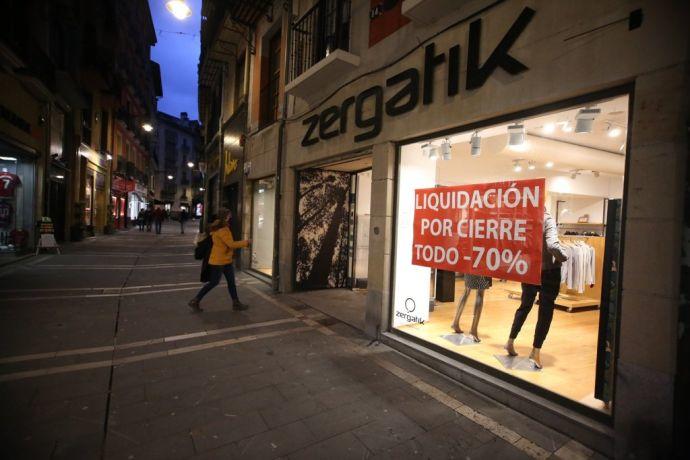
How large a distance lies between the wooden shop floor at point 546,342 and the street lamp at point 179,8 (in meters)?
8.14

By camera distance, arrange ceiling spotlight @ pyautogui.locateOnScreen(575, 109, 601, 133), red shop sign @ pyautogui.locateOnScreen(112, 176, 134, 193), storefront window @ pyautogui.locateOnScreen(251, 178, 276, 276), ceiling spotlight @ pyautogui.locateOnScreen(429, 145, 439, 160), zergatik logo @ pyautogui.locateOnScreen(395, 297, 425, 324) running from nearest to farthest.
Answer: ceiling spotlight @ pyautogui.locateOnScreen(575, 109, 601, 133) < zergatik logo @ pyautogui.locateOnScreen(395, 297, 425, 324) < ceiling spotlight @ pyautogui.locateOnScreen(429, 145, 439, 160) < storefront window @ pyautogui.locateOnScreen(251, 178, 276, 276) < red shop sign @ pyautogui.locateOnScreen(112, 176, 134, 193)

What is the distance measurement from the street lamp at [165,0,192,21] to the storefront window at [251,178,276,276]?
4174 mm

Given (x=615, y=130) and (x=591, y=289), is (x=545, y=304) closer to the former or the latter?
(x=615, y=130)

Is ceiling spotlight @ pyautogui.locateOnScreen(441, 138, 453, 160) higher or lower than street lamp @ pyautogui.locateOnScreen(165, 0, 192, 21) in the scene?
lower

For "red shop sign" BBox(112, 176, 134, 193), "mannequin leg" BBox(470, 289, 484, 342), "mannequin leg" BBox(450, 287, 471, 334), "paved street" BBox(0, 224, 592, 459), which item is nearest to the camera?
"paved street" BBox(0, 224, 592, 459)

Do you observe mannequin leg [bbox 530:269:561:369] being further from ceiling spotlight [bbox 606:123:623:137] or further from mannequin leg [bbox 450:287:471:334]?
ceiling spotlight [bbox 606:123:623:137]

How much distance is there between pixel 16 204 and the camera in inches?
461

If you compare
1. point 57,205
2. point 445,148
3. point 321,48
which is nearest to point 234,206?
point 321,48

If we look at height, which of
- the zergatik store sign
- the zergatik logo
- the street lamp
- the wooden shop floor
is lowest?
the wooden shop floor

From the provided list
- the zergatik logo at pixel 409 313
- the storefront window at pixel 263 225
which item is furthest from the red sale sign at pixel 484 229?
the storefront window at pixel 263 225

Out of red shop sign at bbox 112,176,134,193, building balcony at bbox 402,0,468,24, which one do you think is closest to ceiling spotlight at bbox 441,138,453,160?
building balcony at bbox 402,0,468,24

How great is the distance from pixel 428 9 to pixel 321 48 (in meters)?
3.51

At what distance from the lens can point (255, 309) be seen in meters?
6.54

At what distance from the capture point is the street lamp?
773 cm
